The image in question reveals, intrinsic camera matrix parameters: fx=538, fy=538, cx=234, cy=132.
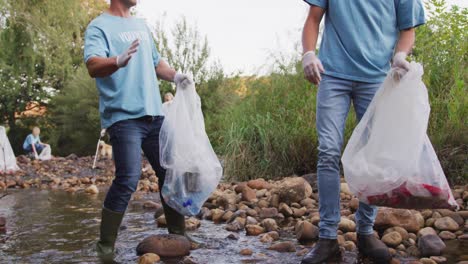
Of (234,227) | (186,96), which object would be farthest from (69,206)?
(186,96)

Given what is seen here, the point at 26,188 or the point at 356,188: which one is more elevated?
the point at 356,188

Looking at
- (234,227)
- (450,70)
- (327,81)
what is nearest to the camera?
(327,81)

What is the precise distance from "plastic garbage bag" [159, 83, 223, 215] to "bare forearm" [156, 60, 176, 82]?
30cm

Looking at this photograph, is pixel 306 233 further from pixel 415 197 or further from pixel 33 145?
pixel 33 145

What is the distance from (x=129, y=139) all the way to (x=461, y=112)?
321cm

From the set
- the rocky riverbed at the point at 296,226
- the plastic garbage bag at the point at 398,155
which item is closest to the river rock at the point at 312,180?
the rocky riverbed at the point at 296,226

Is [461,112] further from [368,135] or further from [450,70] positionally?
[368,135]

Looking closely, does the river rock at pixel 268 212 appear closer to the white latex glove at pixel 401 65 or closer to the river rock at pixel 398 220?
the river rock at pixel 398 220

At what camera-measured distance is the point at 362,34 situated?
2705mm

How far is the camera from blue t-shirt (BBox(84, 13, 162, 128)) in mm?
2945

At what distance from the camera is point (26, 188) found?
7.86 meters

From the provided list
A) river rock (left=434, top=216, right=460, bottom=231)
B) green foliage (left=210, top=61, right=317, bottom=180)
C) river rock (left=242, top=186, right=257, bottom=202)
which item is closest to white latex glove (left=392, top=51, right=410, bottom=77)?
river rock (left=434, top=216, right=460, bottom=231)

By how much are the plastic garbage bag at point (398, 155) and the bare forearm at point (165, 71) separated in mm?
1314

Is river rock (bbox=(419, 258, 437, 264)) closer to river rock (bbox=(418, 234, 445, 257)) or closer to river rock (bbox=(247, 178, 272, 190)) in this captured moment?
river rock (bbox=(418, 234, 445, 257))
